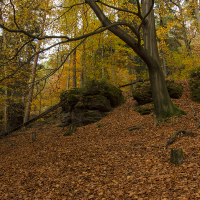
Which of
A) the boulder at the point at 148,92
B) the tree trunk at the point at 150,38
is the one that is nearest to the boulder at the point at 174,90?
the boulder at the point at 148,92

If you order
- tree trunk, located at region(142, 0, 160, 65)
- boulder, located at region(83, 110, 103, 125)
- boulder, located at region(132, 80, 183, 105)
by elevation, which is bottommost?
boulder, located at region(83, 110, 103, 125)

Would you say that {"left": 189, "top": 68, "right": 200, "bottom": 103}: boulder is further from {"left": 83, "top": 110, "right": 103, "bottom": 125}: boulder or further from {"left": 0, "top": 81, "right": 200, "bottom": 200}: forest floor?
{"left": 83, "top": 110, "right": 103, "bottom": 125}: boulder

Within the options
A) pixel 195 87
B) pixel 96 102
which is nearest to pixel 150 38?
pixel 195 87

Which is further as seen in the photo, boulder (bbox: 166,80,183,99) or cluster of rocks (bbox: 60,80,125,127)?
cluster of rocks (bbox: 60,80,125,127)

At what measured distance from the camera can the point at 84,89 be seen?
37.9ft

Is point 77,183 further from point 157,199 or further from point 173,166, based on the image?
point 173,166

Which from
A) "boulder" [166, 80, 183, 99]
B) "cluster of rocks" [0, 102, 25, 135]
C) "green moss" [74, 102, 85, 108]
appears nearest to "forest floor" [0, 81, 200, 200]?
"boulder" [166, 80, 183, 99]

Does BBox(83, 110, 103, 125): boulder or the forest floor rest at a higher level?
BBox(83, 110, 103, 125): boulder

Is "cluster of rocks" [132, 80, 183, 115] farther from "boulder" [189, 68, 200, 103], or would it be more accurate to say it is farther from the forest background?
the forest background

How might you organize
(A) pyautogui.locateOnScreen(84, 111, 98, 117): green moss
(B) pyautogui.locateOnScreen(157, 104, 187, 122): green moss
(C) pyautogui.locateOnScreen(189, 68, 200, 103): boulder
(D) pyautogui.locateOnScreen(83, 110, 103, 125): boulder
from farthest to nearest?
(A) pyautogui.locateOnScreen(84, 111, 98, 117): green moss → (D) pyautogui.locateOnScreen(83, 110, 103, 125): boulder → (C) pyautogui.locateOnScreen(189, 68, 200, 103): boulder → (B) pyautogui.locateOnScreen(157, 104, 187, 122): green moss

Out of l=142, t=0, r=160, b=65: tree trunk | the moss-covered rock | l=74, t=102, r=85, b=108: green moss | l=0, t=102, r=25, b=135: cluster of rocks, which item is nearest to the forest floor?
the moss-covered rock

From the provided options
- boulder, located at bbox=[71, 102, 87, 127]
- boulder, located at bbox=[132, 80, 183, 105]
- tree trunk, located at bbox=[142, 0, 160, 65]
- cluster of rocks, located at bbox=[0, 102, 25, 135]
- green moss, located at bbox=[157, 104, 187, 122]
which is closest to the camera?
green moss, located at bbox=[157, 104, 187, 122]

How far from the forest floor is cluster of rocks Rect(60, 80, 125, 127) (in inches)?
89.6

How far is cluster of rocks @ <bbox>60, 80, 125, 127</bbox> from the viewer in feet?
36.0
